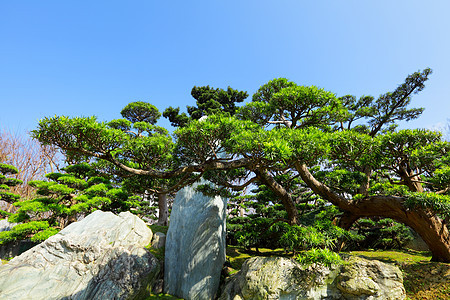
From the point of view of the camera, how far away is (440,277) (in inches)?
184

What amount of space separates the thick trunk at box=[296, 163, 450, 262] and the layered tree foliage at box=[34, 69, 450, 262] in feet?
0.06

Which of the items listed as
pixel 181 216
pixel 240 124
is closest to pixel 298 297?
pixel 240 124

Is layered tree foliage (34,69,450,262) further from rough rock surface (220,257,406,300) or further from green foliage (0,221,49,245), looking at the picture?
green foliage (0,221,49,245)

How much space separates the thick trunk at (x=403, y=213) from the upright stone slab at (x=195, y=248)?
3.30 metres

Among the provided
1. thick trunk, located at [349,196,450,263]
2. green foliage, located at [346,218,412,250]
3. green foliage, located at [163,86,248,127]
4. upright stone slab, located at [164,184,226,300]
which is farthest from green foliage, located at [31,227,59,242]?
green foliage, located at [346,218,412,250]

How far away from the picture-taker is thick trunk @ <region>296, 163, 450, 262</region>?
5.01 meters

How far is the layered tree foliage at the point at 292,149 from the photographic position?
372 cm

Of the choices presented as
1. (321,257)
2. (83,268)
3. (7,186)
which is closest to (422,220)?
(321,257)

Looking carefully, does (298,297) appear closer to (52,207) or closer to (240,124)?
(240,124)

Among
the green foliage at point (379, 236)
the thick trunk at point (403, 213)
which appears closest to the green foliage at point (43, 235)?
the thick trunk at point (403, 213)

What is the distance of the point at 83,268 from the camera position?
20.7 feet

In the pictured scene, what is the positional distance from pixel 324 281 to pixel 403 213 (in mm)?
2592

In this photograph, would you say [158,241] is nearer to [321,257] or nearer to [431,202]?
[321,257]

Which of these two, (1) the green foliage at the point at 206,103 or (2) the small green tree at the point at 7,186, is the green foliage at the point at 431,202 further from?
(2) the small green tree at the point at 7,186
